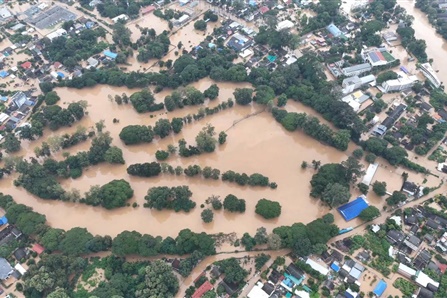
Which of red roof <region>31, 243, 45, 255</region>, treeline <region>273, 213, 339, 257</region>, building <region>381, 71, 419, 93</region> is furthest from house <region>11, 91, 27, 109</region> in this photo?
building <region>381, 71, 419, 93</region>

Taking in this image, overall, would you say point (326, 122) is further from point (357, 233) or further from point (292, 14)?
point (292, 14)

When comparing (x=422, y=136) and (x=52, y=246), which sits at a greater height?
(x=422, y=136)

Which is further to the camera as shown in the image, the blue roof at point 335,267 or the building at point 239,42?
the building at point 239,42

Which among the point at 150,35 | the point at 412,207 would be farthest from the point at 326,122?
the point at 150,35

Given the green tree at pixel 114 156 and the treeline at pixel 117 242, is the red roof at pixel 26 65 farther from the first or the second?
the treeline at pixel 117 242

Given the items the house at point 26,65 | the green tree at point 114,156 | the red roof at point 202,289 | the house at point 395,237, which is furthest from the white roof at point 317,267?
the house at point 26,65

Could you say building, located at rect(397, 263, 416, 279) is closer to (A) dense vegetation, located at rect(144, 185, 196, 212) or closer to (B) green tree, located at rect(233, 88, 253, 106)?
(A) dense vegetation, located at rect(144, 185, 196, 212)

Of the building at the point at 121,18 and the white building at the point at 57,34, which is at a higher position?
the building at the point at 121,18

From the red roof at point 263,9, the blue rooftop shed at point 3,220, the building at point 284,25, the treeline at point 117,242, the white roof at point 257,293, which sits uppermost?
the red roof at point 263,9
